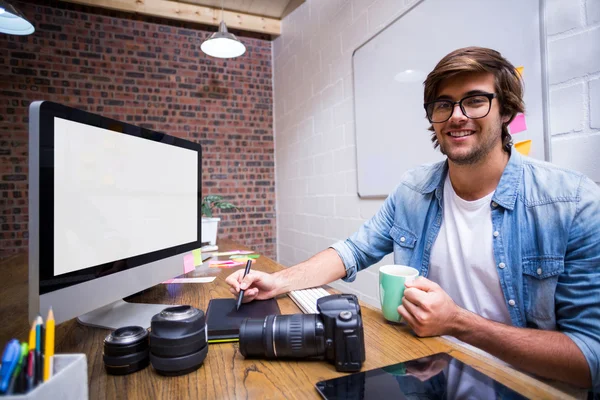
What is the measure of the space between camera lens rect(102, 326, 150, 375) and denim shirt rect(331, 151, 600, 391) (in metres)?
0.67

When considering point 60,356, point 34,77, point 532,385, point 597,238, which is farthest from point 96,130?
point 34,77

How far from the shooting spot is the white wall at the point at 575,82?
3.14 ft

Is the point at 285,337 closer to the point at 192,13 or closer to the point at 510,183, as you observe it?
the point at 510,183

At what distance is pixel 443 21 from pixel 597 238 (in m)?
1.17

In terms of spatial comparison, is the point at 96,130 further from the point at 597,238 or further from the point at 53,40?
the point at 53,40

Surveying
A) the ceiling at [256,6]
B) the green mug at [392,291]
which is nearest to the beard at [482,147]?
the green mug at [392,291]

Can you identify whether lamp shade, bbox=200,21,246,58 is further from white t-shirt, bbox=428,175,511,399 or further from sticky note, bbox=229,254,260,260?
white t-shirt, bbox=428,175,511,399

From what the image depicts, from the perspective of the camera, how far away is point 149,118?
320 centimetres

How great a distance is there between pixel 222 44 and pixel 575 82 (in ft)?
7.82

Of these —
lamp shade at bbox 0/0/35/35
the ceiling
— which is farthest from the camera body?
the ceiling

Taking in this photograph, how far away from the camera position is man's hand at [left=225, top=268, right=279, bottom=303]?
0.84 m

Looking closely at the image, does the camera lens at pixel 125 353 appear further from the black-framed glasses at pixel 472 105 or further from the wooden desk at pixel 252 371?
the black-framed glasses at pixel 472 105

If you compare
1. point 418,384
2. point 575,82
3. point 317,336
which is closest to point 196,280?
point 317,336

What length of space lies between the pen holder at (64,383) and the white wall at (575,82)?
132cm
